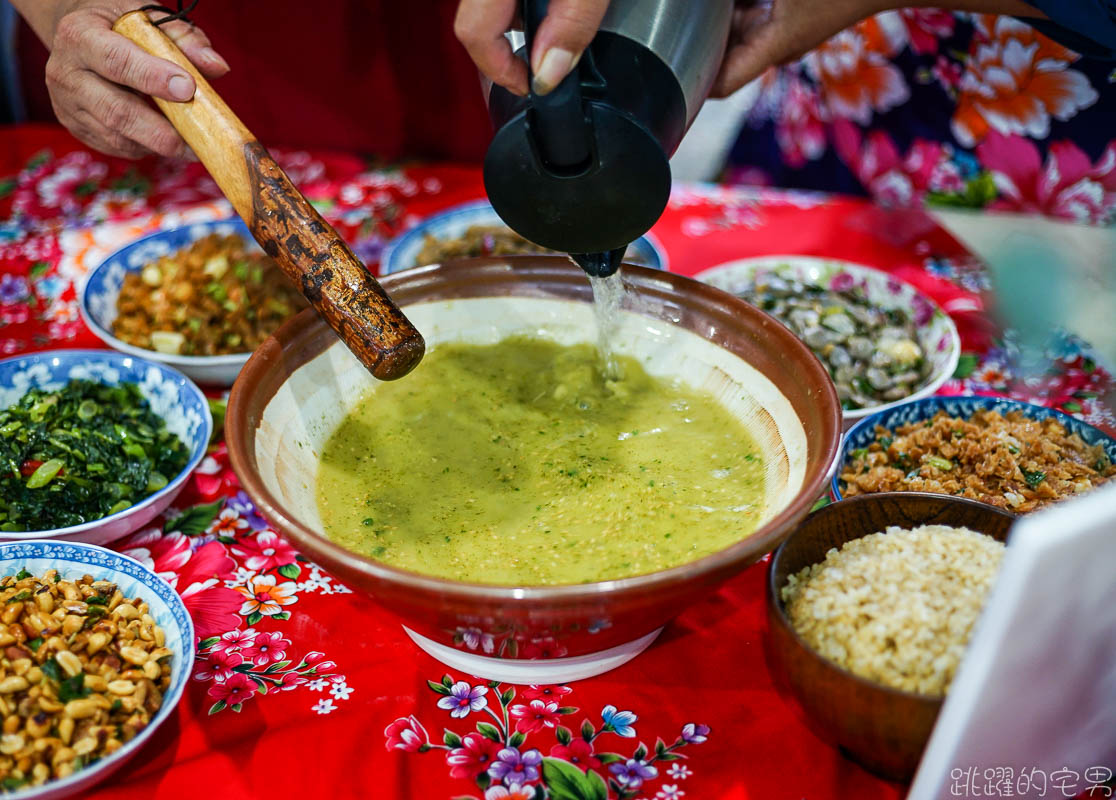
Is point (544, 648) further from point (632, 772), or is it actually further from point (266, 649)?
point (266, 649)

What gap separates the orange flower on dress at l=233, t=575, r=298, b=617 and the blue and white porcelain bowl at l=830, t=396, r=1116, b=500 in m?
0.92

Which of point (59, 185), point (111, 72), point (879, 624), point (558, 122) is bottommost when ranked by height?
point (59, 185)

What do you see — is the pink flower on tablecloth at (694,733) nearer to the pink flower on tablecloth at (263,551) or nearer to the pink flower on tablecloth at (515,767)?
the pink flower on tablecloth at (515,767)

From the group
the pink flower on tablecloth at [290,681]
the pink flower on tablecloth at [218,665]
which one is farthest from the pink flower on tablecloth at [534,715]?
the pink flower on tablecloth at [218,665]

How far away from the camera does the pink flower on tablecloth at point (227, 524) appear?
5.09 feet

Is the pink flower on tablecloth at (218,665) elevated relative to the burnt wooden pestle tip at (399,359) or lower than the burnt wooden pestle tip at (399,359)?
lower

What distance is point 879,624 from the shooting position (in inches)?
41.6

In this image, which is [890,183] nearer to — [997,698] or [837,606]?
[837,606]

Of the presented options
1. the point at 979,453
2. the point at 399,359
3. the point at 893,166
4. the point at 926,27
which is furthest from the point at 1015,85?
the point at 399,359

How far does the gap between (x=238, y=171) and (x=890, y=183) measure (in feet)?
6.71

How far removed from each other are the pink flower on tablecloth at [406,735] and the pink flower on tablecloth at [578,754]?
0.56 feet

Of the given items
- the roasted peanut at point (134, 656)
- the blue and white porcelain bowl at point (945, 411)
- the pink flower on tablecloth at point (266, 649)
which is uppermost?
the blue and white porcelain bowl at point (945, 411)

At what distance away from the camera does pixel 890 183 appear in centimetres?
276

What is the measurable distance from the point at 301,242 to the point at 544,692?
2.46ft
